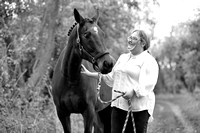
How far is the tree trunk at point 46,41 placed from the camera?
1041cm

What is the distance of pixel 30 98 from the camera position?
30.7 feet

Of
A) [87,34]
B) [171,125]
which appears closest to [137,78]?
[87,34]

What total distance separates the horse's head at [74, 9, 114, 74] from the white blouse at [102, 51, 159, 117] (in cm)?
31

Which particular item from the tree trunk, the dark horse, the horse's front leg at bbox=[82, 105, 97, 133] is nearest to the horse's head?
the dark horse

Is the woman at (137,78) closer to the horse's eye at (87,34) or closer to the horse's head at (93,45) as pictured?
the horse's head at (93,45)

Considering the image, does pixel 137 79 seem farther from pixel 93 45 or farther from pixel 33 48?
pixel 33 48

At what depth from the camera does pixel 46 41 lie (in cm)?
1068

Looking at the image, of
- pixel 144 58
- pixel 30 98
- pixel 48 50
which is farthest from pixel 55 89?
pixel 48 50

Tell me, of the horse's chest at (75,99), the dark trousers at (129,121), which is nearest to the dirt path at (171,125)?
the horse's chest at (75,99)

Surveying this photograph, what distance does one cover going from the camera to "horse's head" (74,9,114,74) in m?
4.91

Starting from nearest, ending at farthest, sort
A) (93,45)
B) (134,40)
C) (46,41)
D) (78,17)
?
(134,40) < (93,45) < (78,17) < (46,41)

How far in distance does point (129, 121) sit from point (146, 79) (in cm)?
66

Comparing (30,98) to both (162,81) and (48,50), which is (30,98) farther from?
(162,81)

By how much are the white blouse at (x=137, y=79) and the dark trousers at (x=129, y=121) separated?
83 mm
